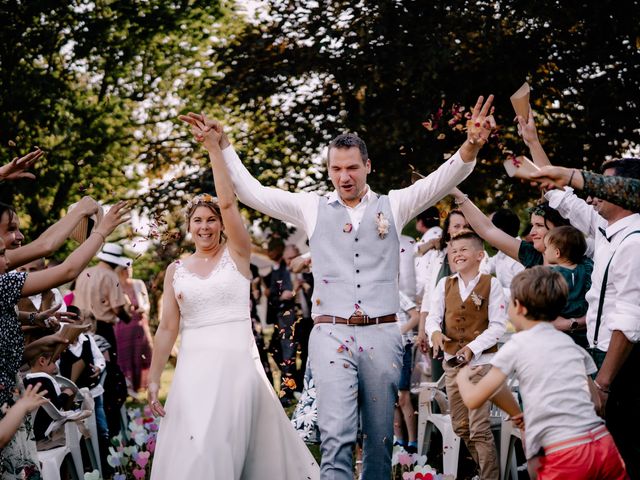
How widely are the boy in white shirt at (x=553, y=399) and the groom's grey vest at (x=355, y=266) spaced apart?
45.2 inches

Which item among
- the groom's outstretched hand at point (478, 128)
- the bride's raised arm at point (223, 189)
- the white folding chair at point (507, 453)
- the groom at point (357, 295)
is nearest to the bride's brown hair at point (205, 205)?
the bride's raised arm at point (223, 189)

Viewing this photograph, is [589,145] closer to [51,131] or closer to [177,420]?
[177,420]

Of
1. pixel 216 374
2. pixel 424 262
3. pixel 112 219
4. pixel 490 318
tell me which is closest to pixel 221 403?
pixel 216 374

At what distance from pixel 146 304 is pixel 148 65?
733 cm

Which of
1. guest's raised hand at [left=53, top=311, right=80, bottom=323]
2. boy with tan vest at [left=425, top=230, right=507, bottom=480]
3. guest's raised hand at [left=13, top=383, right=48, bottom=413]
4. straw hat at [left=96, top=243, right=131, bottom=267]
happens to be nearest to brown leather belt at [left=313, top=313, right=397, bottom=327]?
boy with tan vest at [left=425, top=230, right=507, bottom=480]

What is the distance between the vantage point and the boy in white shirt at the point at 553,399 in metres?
3.52

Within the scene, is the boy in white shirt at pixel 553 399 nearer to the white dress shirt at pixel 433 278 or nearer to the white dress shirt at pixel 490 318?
the white dress shirt at pixel 490 318

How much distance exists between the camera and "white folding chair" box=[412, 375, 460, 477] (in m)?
6.43

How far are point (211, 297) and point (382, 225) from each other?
46.1 inches

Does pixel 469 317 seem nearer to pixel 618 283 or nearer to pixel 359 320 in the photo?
pixel 359 320

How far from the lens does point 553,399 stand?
11.7 feet

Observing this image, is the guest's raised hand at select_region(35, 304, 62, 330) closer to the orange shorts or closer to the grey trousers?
the grey trousers

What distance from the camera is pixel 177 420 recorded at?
4.95 m

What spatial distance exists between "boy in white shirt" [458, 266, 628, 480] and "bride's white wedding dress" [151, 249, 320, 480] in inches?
69.0
